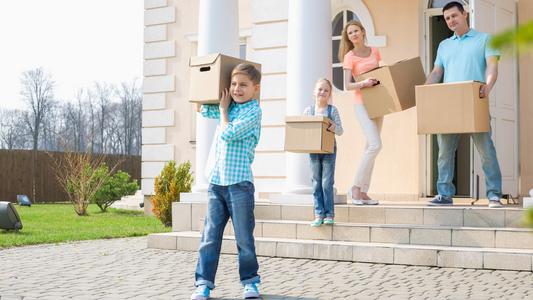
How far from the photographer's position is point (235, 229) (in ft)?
12.1

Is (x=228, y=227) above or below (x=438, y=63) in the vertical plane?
below

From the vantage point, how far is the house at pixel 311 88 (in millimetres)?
6711

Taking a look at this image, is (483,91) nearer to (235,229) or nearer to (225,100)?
(225,100)

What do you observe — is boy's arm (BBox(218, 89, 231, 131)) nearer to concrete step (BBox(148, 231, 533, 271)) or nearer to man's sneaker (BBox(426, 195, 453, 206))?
concrete step (BBox(148, 231, 533, 271))

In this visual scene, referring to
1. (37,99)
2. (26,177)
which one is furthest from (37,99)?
(26,177)

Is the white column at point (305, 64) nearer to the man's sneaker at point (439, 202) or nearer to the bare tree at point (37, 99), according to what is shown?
the man's sneaker at point (439, 202)

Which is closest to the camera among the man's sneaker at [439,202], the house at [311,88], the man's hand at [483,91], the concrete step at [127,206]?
the man's hand at [483,91]

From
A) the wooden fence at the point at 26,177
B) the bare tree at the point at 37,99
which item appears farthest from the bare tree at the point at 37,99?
the wooden fence at the point at 26,177

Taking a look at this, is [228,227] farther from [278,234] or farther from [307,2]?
[307,2]

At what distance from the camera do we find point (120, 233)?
8562 mm

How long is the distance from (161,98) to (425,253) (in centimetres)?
773

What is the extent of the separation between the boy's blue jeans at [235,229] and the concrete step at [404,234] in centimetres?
216

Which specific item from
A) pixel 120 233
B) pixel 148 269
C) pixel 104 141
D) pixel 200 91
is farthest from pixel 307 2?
pixel 104 141

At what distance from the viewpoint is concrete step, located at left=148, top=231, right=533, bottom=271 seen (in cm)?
469
